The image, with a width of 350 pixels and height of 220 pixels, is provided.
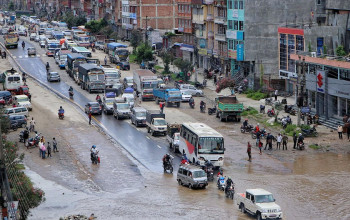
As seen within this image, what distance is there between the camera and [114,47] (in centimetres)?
12200

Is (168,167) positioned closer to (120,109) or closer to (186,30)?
(120,109)

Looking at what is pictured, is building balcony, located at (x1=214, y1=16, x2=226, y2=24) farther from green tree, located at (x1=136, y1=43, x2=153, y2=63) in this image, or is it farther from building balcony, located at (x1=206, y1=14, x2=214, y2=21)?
green tree, located at (x1=136, y1=43, x2=153, y2=63)

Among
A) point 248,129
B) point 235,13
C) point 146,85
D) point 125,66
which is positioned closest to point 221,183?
point 248,129

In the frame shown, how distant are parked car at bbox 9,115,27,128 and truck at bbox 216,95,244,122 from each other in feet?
60.9

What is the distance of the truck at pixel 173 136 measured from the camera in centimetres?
6000

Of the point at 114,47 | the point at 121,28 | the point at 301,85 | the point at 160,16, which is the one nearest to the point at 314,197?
the point at 301,85

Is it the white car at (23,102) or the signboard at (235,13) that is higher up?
the signboard at (235,13)

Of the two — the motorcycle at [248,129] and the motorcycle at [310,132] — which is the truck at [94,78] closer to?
the motorcycle at [248,129]

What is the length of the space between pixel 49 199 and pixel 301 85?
3514 centimetres

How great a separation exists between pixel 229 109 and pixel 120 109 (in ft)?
36.3

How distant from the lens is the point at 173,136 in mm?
60781

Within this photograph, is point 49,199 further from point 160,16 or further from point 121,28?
point 121,28

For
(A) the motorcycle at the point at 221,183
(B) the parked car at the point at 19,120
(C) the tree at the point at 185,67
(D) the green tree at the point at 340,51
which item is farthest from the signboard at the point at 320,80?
(C) the tree at the point at 185,67

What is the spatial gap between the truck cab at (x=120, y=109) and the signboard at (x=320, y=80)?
18.7m
